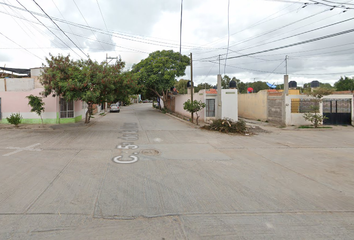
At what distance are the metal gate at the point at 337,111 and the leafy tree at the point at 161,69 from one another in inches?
708

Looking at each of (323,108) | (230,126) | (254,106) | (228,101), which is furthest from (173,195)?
(254,106)

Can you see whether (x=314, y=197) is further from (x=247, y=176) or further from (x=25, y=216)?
(x=25, y=216)

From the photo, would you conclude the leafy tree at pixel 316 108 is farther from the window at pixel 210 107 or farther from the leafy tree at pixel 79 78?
the leafy tree at pixel 79 78

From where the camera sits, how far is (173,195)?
506cm

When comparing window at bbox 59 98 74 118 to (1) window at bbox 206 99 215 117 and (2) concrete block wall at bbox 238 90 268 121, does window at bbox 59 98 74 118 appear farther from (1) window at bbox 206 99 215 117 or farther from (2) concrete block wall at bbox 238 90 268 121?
(2) concrete block wall at bbox 238 90 268 121

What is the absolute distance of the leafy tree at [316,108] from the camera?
18125 millimetres

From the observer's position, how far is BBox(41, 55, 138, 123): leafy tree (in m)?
14.8

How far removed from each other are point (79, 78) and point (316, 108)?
57.0ft

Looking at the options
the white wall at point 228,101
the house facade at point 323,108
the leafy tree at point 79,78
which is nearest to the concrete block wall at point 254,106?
the house facade at point 323,108

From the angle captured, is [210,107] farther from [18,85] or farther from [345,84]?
[345,84]

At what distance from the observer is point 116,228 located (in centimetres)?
368

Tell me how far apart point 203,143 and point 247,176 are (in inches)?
213

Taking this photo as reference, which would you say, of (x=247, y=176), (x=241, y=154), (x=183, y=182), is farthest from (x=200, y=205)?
(x=241, y=154)

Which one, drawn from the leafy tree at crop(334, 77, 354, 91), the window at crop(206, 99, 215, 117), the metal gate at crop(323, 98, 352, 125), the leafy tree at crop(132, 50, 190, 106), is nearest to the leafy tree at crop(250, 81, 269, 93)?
the leafy tree at crop(334, 77, 354, 91)
